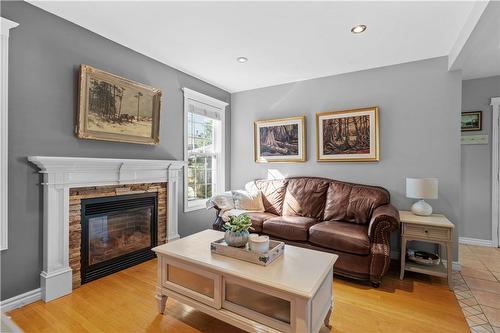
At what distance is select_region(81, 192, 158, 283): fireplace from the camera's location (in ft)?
8.06

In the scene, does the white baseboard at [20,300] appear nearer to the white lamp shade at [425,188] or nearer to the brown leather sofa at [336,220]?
the brown leather sofa at [336,220]

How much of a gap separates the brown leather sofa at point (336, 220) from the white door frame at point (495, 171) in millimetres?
1836

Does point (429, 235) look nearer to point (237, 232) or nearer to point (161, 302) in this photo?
point (237, 232)

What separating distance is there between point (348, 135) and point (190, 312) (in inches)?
113

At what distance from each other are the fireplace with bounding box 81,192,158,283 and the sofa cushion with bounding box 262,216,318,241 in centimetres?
144

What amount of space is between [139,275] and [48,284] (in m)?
0.77

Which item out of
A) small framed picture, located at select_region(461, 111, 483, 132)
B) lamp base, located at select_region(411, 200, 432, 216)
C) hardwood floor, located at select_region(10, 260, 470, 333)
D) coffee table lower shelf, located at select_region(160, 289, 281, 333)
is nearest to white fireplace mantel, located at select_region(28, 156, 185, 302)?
hardwood floor, located at select_region(10, 260, 470, 333)

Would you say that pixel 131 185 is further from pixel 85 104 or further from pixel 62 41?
pixel 62 41

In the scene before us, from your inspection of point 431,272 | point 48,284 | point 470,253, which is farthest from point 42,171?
point 470,253

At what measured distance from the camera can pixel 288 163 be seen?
3.97 m

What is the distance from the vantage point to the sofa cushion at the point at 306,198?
338cm

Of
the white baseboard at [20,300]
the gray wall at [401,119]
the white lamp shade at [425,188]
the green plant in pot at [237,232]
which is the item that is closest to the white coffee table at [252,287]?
the green plant in pot at [237,232]

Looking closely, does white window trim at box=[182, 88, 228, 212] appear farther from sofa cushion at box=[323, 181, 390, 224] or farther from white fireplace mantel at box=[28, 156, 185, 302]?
sofa cushion at box=[323, 181, 390, 224]

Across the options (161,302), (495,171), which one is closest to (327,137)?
(495,171)
